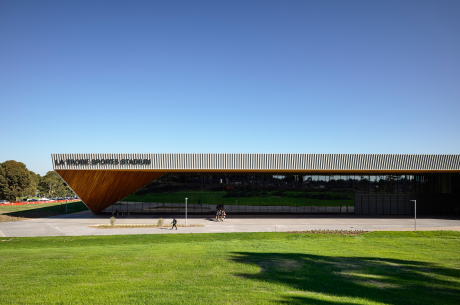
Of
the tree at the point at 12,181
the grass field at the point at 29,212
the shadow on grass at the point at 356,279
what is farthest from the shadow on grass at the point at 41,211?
the shadow on grass at the point at 356,279

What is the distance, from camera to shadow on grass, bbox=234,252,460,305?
7301 mm

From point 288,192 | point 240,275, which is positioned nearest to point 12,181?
point 288,192

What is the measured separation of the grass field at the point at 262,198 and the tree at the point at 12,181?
47.8m

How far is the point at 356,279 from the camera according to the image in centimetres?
884

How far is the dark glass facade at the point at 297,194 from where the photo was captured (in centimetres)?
3253

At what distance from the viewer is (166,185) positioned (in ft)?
107

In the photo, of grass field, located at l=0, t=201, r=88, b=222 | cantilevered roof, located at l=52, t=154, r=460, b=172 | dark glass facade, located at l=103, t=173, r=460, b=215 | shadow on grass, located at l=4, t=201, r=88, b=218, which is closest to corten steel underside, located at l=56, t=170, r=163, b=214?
dark glass facade, located at l=103, t=173, r=460, b=215

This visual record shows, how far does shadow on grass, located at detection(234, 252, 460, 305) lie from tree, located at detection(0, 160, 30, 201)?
6934 centimetres

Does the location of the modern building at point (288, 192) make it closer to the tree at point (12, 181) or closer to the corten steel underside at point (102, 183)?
the corten steel underside at point (102, 183)

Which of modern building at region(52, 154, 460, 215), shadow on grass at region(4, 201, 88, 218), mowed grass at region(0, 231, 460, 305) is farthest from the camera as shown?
shadow on grass at region(4, 201, 88, 218)

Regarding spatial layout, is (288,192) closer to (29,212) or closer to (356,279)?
(356,279)

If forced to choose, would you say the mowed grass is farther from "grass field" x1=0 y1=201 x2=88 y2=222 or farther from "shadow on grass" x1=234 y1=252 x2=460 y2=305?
"grass field" x1=0 y1=201 x2=88 y2=222

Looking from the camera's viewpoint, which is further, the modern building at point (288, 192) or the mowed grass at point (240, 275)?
the modern building at point (288, 192)

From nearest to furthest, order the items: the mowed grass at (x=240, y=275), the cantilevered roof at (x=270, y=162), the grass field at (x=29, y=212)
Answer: the mowed grass at (x=240, y=275), the cantilevered roof at (x=270, y=162), the grass field at (x=29, y=212)
